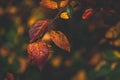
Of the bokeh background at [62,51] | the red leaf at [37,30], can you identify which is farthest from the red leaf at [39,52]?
the bokeh background at [62,51]

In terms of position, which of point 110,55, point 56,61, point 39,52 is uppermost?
point 39,52

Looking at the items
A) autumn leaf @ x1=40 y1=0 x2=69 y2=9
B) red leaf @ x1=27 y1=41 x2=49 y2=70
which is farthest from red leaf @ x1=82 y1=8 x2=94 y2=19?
red leaf @ x1=27 y1=41 x2=49 y2=70

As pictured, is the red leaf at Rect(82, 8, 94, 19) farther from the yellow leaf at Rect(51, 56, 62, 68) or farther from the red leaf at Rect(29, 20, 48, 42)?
the yellow leaf at Rect(51, 56, 62, 68)

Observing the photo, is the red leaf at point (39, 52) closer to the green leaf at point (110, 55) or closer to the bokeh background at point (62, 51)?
the bokeh background at point (62, 51)

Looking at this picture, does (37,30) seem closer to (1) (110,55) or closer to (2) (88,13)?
(2) (88,13)

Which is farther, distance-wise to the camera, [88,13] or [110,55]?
[110,55]

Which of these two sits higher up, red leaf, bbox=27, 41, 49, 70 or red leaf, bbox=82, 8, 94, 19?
red leaf, bbox=82, 8, 94, 19

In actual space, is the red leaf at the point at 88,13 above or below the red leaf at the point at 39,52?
above

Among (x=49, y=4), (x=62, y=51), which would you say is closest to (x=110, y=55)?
(x=62, y=51)

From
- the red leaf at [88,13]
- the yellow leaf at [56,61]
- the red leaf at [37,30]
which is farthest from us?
the yellow leaf at [56,61]

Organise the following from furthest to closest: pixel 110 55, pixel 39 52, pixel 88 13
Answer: pixel 110 55
pixel 88 13
pixel 39 52
